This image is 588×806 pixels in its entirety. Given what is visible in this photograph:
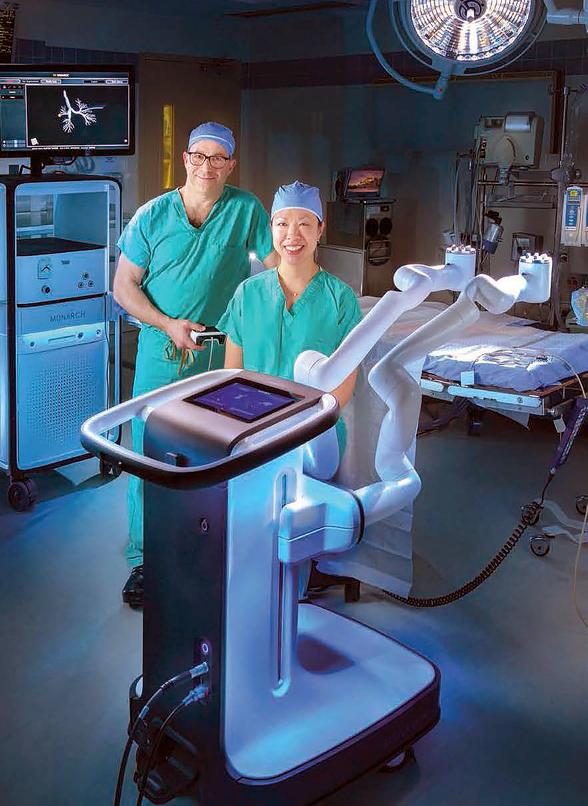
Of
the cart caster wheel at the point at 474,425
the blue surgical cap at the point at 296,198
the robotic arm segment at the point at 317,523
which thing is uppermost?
the blue surgical cap at the point at 296,198

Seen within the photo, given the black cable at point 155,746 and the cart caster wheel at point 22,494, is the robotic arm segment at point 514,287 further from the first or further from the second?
the cart caster wheel at point 22,494

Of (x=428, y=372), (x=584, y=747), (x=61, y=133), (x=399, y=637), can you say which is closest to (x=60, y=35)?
(x=61, y=133)

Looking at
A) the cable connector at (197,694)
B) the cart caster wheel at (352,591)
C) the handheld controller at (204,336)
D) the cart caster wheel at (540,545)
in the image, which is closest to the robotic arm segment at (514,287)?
the handheld controller at (204,336)

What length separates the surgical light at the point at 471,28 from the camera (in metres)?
2.12

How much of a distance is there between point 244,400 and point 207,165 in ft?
4.28

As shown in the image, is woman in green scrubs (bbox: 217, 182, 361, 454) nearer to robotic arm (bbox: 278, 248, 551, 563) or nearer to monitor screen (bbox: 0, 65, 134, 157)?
robotic arm (bbox: 278, 248, 551, 563)

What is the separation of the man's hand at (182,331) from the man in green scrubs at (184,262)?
0.5 inches

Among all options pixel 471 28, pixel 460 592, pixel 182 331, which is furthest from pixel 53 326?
pixel 471 28

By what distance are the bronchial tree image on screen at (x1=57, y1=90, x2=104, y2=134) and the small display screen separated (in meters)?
2.36

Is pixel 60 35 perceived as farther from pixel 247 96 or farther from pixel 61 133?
pixel 61 133

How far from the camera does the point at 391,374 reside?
2477 mm

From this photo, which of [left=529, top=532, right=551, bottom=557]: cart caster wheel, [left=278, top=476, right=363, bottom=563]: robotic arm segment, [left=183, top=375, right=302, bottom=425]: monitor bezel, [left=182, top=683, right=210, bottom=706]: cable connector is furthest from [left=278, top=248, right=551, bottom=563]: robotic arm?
[left=529, top=532, right=551, bottom=557]: cart caster wheel

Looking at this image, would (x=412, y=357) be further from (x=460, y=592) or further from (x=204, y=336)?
(x=460, y=592)

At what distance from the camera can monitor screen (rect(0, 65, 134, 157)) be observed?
13.6ft
